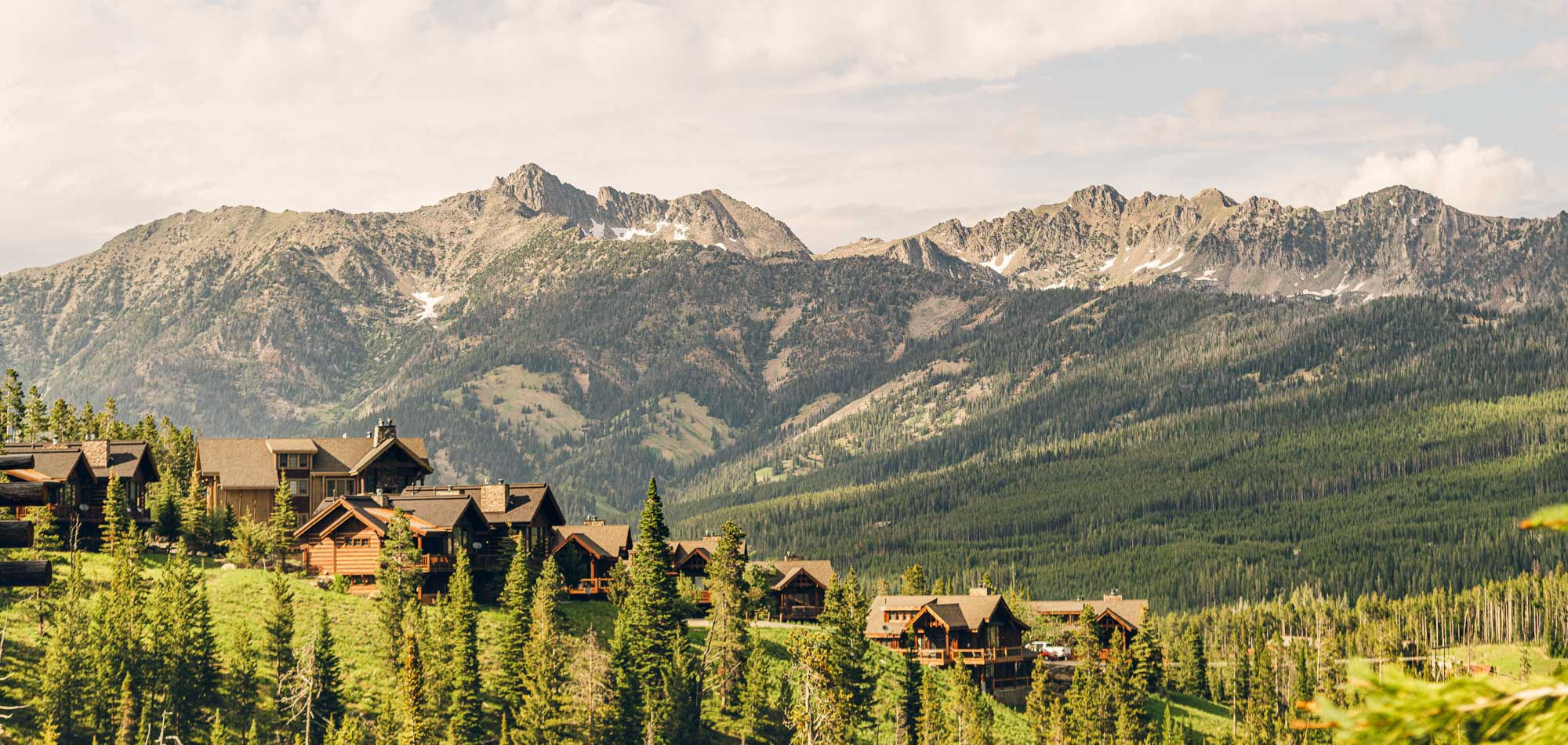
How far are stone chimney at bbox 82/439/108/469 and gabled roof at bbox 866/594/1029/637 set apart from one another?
2470 inches

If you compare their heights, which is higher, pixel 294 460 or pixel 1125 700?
pixel 294 460

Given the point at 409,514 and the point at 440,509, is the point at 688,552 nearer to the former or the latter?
the point at 440,509

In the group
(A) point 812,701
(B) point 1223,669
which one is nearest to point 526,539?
(A) point 812,701

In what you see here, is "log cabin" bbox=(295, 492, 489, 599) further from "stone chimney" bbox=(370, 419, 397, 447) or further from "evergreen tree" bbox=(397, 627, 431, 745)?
"evergreen tree" bbox=(397, 627, 431, 745)

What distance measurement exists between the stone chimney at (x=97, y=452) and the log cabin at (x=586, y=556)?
109ft

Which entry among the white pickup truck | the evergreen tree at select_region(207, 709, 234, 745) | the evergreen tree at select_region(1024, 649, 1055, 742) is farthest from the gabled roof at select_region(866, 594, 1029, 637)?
the evergreen tree at select_region(207, 709, 234, 745)

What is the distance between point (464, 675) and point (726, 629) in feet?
78.7

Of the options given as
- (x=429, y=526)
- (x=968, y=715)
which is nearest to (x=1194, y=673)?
→ (x=968, y=715)

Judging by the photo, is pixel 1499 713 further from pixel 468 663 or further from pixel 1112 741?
pixel 1112 741

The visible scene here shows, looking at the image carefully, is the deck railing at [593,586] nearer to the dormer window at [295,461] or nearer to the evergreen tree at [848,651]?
the evergreen tree at [848,651]

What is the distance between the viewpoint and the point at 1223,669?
190 meters

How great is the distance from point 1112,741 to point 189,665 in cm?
6969

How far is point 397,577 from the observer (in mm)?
100062

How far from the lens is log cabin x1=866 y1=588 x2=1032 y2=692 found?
466ft
